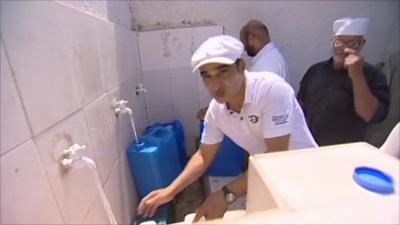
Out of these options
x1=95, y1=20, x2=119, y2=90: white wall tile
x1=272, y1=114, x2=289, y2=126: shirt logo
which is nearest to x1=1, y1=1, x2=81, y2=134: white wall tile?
x1=95, y1=20, x2=119, y2=90: white wall tile

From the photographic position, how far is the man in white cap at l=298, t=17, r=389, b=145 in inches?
49.3

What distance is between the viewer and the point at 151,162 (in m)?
1.32

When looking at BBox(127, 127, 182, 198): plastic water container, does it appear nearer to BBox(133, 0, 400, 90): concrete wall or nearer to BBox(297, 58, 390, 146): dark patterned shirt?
BBox(297, 58, 390, 146): dark patterned shirt

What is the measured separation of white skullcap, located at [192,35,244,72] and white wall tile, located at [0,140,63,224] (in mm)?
501

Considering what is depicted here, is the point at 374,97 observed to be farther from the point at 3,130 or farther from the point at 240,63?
the point at 3,130

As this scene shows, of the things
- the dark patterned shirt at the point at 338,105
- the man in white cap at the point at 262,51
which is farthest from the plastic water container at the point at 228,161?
the dark patterned shirt at the point at 338,105

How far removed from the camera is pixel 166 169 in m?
1.40

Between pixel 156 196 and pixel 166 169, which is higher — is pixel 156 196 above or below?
above

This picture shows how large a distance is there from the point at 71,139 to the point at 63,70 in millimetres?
183

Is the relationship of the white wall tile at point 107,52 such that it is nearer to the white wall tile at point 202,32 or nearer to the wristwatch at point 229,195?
the wristwatch at point 229,195

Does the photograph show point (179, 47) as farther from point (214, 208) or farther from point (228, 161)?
point (214, 208)

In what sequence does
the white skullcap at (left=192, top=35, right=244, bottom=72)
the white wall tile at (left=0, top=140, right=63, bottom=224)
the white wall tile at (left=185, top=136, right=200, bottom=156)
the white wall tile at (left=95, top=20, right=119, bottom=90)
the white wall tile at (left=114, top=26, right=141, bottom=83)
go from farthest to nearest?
the white wall tile at (left=185, top=136, right=200, bottom=156), the white wall tile at (left=114, top=26, right=141, bottom=83), the white wall tile at (left=95, top=20, right=119, bottom=90), the white skullcap at (left=192, top=35, right=244, bottom=72), the white wall tile at (left=0, top=140, right=63, bottom=224)

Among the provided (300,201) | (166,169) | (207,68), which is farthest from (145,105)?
(300,201)

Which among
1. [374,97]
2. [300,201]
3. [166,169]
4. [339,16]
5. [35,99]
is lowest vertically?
[166,169]
